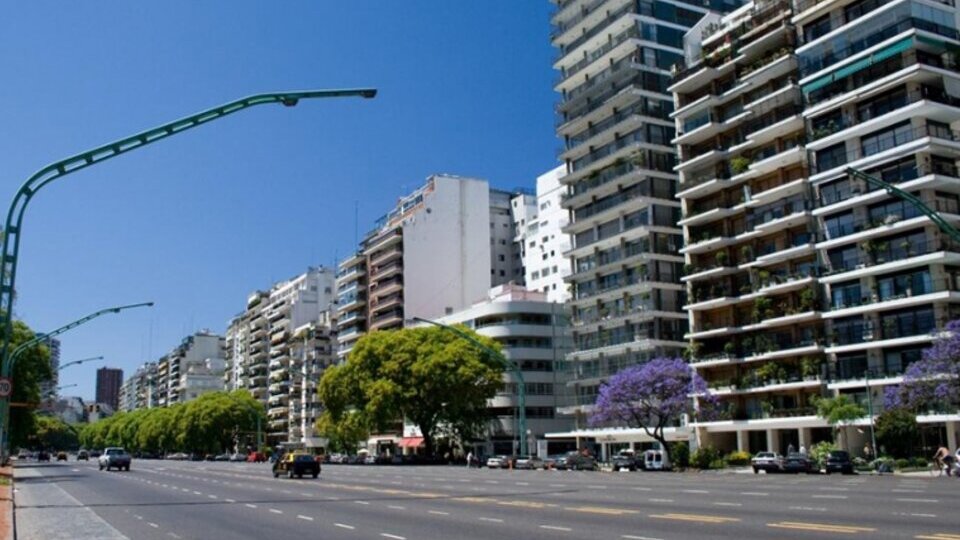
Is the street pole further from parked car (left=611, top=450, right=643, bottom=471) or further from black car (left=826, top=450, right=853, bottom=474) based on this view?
parked car (left=611, top=450, right=643, bottom=471)

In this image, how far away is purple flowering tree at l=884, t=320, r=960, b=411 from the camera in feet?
156

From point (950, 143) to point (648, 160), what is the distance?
1135 inches

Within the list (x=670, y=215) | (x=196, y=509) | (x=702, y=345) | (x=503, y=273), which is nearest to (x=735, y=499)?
(x=196, y=509)

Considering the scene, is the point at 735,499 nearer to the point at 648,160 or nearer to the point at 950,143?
the point at 950,143

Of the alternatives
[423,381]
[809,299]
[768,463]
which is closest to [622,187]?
[809,299]

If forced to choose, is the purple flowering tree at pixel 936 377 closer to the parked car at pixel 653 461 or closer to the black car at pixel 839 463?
the black car at pixel 839 463

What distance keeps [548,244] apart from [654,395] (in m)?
43.1

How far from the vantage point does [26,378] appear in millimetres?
72875

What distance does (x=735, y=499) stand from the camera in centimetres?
2616

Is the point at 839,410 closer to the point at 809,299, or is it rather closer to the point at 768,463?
the point at 768,463

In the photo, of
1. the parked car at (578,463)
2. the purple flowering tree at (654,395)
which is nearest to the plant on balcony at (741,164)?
the purple flowering tree at (654,395)

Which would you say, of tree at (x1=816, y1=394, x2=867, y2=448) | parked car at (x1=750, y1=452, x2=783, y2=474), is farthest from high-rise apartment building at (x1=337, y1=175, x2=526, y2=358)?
parked car at (x1=750, y1=452, x2=783, y2=474)

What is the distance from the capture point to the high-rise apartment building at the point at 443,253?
388 feet

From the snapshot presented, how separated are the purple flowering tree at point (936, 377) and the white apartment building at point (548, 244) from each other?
51.6m
